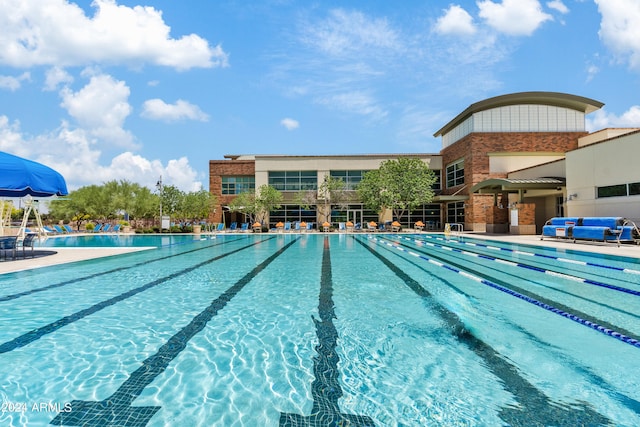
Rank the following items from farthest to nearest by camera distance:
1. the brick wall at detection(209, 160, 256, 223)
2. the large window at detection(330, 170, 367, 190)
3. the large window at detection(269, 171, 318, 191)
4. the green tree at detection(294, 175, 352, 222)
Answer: the brick wall at detection(209, 160, 256, 223) < the large window at detection(269, 171, 318, 191) < the large window at detection(330, 170, 367, 190) < the green tree at detection(294, 175, 352, 222)

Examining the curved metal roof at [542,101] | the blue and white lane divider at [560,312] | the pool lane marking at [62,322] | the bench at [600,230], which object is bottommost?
the blue and white lane divider at [560,312]

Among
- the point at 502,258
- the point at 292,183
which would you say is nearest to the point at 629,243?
the point at 502,258

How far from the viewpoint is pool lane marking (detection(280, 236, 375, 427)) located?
266 centimetres

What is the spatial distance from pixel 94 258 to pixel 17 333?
8143 mm

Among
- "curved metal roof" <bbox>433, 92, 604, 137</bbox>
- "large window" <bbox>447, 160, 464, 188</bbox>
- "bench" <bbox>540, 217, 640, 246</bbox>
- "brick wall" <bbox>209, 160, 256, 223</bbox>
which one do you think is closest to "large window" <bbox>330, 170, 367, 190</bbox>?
"large window" <bbox>447, 160, 464, 188</bbox>

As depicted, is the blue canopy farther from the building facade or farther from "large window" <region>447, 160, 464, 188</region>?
"large window" <region>447, 160, 464, 188</region>

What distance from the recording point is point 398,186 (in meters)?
29.6

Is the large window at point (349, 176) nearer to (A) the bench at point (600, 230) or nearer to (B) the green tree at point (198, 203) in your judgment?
(B) the green tree at point (198, 203)

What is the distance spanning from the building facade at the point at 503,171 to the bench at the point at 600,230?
Result: 5.97 feet

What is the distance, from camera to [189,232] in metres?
29.8

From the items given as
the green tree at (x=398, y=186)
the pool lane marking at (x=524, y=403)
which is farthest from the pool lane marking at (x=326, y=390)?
the green tree at (x=398, y=186)

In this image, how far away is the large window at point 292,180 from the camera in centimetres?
3597

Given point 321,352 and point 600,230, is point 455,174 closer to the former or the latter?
point 600,230

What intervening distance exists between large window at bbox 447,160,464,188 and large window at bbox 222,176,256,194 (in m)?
20.2
